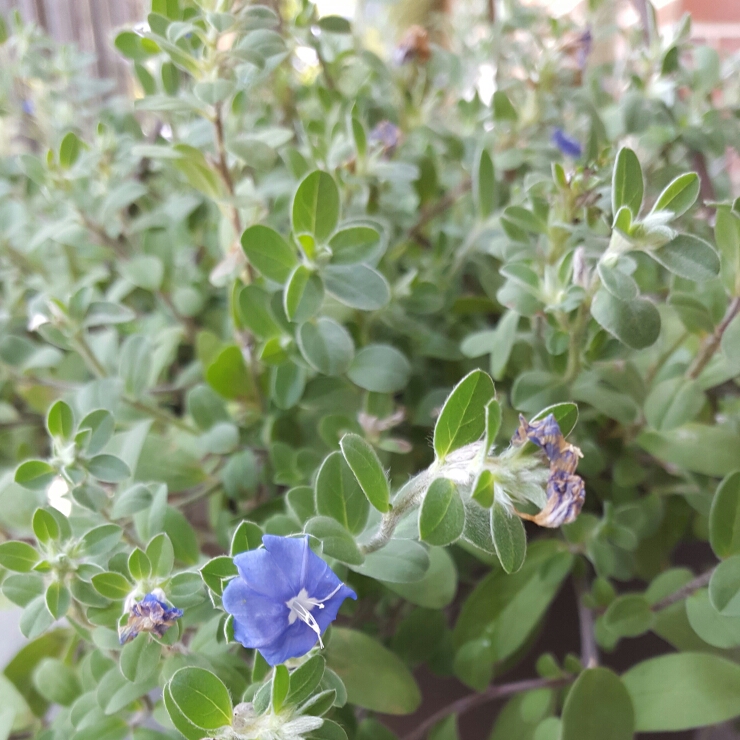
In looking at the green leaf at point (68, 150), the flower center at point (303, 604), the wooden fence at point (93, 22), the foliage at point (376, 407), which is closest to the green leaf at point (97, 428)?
the foliage at point (376, 407)

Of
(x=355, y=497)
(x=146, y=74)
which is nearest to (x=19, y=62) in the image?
(x=146, y=74)

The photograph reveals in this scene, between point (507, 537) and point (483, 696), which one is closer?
point (507, 537)

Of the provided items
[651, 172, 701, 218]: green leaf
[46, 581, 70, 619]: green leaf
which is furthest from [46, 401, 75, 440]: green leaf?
[651, 172, 701, 218]: green leaf

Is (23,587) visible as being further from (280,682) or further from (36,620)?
(280,682)

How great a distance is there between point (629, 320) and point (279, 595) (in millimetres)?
257

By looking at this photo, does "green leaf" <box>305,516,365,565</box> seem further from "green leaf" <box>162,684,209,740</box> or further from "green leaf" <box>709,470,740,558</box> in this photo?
A: "green leaf" <box>709,470,740,558</box>

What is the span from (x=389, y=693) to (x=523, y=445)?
0.80ft

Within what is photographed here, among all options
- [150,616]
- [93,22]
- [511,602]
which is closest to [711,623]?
[511,602]

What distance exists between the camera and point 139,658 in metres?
0.35

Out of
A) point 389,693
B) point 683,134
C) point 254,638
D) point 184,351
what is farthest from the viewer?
point 184,351

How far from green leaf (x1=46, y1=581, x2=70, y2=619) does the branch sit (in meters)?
0.49

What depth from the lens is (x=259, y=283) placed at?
0.52 m

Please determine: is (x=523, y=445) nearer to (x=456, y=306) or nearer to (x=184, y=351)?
(x=456, y=306)

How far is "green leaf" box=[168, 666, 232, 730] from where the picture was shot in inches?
11.5
